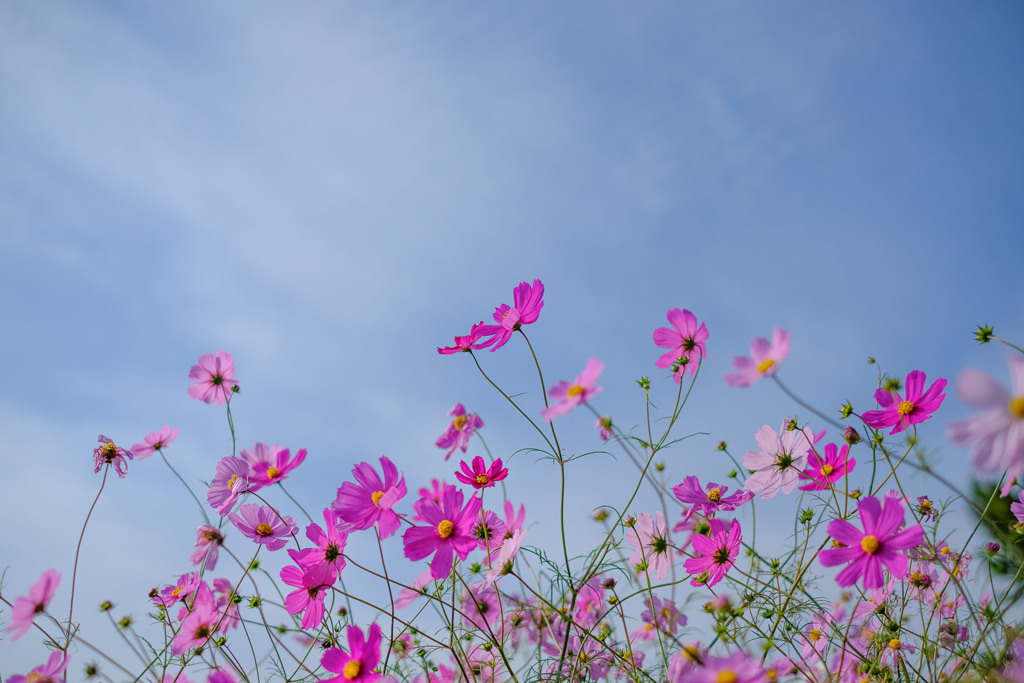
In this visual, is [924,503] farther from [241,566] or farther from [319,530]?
[241,566]

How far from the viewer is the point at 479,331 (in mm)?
1242

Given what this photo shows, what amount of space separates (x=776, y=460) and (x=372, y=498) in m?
0.81

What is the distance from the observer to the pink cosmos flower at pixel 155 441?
171 cm

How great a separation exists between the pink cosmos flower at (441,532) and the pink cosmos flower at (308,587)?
23 centimetres

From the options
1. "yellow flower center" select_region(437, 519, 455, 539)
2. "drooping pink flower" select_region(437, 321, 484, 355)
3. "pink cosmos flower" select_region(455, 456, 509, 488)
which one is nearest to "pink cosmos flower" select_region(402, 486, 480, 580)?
"yellow flower center" select_region(437, 519, 455, 539)

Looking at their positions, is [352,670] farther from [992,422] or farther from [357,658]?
[992,422]

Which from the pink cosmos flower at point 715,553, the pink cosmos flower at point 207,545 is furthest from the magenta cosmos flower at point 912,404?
the pink cosmos flower at point 207,545

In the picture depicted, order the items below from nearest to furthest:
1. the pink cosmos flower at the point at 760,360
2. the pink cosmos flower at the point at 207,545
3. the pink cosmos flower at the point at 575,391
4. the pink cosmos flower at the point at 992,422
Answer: the pink cosmos flower at the point at 992,422 → the pink cosmos flower at the point at 760,360 → the pink cosmos flower at the point at 575,391 → the pink cosmos flower at the point at 207,545

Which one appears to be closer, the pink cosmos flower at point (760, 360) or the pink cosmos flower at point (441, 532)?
the pink cosmos flower at point (760, 360)

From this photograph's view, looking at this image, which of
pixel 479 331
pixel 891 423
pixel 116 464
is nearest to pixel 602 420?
pixel 479 331

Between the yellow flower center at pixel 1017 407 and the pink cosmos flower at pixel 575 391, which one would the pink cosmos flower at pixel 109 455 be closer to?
the pink cosmos flower at pixel 575 391

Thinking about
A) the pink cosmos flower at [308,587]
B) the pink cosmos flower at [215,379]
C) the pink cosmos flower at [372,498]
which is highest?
the pink cosmos flower at [215,379]

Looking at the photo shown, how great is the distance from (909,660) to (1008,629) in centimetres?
47

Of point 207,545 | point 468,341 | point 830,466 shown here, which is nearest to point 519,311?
point 468,341
